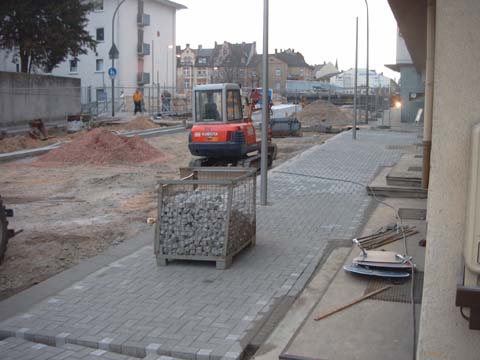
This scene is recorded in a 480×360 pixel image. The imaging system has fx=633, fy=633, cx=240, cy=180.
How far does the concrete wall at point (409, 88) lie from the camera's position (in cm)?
3788

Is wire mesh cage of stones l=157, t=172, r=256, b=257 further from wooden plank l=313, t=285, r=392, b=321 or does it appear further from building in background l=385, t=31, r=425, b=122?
building in background l=385, t=31, r=425, b=122

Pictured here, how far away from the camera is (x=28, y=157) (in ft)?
73.2

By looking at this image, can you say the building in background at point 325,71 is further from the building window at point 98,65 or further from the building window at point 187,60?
the building window at point 98,65

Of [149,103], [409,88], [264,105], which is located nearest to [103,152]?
[264,105]

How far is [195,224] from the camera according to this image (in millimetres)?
7426

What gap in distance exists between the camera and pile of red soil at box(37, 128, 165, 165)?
20625 millimetres

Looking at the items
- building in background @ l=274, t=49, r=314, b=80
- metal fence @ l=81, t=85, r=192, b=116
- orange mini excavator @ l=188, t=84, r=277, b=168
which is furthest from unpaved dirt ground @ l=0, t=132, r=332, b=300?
building in background @ l=274, t=49, r=314, b=80

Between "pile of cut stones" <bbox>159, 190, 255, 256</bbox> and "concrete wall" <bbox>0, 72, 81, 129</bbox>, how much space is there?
2432cm

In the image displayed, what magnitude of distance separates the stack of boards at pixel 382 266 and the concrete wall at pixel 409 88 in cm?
3207

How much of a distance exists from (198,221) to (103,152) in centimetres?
1429

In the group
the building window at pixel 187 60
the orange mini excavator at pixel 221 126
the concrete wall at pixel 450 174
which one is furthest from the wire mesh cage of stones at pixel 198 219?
the building window at pixel 187 60

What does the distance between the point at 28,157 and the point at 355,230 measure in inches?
626

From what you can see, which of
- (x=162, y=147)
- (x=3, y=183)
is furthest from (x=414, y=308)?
(x=162, y=147)

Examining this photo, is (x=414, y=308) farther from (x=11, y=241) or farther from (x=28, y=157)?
(x=28, y=157)
